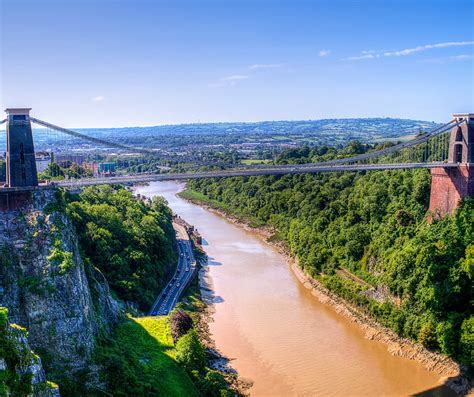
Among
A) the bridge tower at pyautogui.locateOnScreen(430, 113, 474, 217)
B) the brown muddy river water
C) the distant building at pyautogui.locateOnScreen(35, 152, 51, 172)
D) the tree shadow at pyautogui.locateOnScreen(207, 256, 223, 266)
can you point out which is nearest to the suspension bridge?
the bridge tower at pyautogui.locateOnScreen(430, 113, 474, 217)

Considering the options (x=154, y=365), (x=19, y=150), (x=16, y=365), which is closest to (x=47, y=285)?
(x=16, y=365)

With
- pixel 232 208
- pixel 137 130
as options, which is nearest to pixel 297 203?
pixel 232 208

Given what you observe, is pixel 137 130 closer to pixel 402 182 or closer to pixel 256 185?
pixel 256 185

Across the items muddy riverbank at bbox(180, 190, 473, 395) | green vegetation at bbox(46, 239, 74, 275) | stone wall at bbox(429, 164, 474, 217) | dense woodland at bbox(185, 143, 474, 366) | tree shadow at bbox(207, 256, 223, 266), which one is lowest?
muddy riverbank at bbox(180, 190, 473, 395)

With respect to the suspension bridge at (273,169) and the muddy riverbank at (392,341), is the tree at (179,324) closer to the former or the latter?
the suspension bridge at (273,169)

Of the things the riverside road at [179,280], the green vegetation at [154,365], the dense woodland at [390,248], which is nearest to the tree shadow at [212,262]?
the riverside road at [179,280]

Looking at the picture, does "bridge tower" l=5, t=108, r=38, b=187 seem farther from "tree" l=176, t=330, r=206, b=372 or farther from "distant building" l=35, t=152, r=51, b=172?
"distant building" l=35, t=152, r=51, b=172

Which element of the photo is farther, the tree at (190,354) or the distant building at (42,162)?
the distant building at (42,162)
